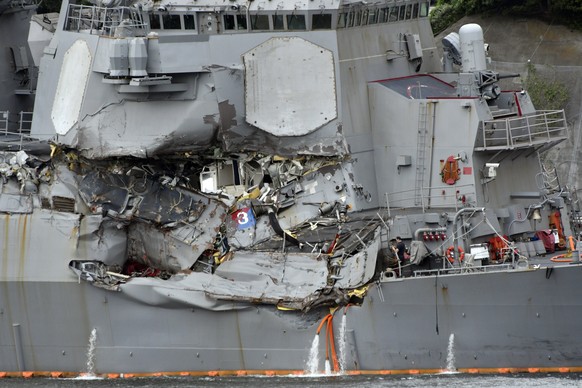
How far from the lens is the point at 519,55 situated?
4200cm

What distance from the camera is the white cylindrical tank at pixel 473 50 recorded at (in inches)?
1139

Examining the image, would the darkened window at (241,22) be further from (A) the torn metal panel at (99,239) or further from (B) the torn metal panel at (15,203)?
(B) the torn metal panel at (15,203)

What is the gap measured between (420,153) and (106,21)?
20.2 feet

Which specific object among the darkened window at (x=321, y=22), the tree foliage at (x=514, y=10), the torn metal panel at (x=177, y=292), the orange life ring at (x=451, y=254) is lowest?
the torn metal panel at (x=177, y=292)

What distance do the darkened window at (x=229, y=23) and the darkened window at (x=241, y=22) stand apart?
0.25ft

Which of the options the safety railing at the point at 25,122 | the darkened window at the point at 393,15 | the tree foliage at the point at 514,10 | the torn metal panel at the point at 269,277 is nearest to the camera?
the torn metal panel at the point at 269,277

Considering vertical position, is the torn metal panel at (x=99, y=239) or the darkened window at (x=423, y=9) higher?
the darkened window at (x=423, y=9)

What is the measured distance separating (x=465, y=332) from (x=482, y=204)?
2.56 m

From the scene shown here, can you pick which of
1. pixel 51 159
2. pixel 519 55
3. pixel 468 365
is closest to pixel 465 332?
pixel 468 365

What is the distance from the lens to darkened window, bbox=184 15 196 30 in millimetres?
28922

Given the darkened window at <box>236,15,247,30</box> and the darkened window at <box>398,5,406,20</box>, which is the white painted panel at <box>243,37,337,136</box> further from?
the darkened window at <box>398,5,406,20</box>

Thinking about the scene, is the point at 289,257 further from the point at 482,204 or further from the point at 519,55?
the point at 519,55

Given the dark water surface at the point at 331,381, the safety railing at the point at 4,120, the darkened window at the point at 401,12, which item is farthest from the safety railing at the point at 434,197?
the safety railing at the point at 4,120

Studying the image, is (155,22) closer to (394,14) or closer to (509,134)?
(394,14)
